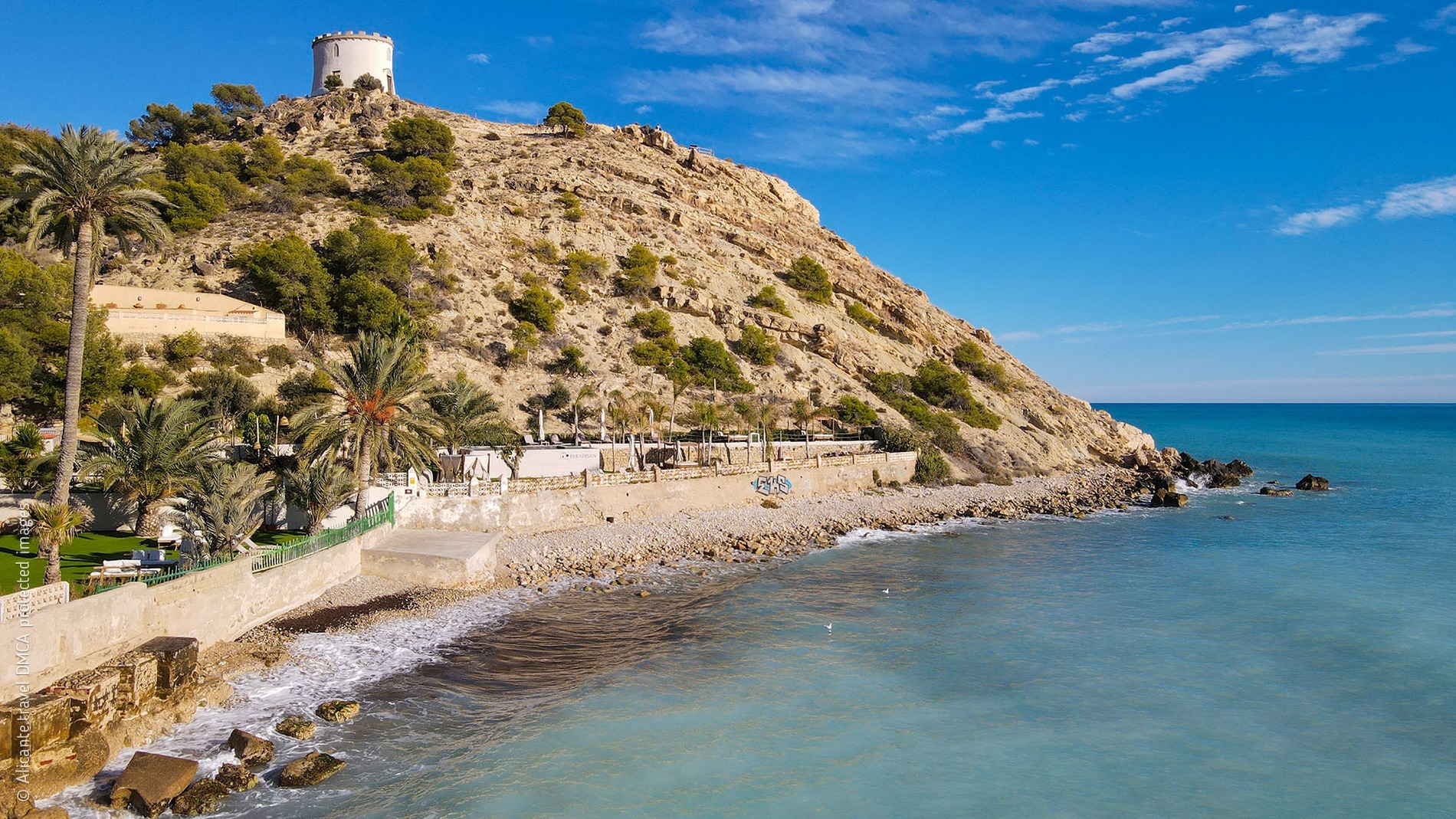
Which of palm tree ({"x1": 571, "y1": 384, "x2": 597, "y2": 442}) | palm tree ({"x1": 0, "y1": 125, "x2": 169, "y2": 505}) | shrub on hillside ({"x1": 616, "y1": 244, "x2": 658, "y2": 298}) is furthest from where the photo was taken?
shrub on hillside ({"x1": 616, "y1": 244, "x2": 658, "y2": 298})

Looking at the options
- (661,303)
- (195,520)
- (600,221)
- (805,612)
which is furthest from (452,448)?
(600,221)

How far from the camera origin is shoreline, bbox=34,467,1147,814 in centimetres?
1474

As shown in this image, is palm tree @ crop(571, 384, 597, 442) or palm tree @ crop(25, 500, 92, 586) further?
palm tree @ crop(571, 384, 597, 442)

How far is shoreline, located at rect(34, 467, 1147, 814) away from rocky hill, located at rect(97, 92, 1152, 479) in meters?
5.94

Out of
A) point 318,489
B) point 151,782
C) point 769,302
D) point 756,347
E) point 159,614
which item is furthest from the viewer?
point 769,302

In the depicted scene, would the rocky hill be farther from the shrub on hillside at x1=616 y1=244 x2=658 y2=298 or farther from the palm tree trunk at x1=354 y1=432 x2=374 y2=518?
the palm tree trunk at x1=354 y1=432 x2=374 y2=518

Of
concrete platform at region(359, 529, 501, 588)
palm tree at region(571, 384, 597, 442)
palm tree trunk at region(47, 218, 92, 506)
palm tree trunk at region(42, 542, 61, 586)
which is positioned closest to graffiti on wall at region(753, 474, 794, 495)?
palm tree at region(571, 384, 597, 442)

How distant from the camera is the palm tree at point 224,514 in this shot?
16.4 metres

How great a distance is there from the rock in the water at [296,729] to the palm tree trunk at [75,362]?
7645 millimetres

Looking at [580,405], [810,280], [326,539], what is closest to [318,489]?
[326,539]

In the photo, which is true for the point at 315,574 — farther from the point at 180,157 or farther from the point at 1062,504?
the point at 180,157

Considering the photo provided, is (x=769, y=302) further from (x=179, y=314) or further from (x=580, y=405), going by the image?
(x=179, y=314)

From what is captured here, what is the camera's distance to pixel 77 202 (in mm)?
16172

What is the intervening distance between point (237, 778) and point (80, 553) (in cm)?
1032
